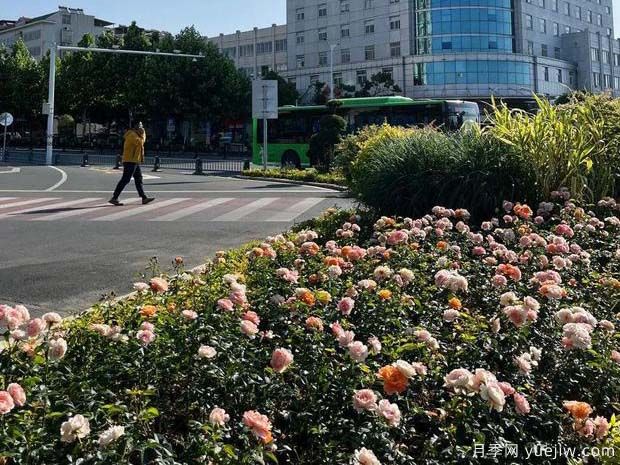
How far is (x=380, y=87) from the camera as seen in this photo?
2571 inches

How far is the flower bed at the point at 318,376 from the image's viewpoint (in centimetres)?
199

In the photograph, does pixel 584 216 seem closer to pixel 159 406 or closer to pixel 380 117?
pixel 159 406

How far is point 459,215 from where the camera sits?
5.93 m

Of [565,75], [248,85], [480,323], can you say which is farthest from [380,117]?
[565,75]

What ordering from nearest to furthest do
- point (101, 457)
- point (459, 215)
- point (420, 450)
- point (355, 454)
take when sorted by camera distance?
point (101, 457), point (355, 454), point (420, 450), point (459, 215)

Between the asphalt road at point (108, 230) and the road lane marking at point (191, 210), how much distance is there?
0.02 m

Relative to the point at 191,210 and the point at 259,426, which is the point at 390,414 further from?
the point at 191,210

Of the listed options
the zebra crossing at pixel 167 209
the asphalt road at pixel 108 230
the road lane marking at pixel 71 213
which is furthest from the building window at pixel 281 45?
the road lane marking at pixel 71 213

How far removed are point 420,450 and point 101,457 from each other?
3.43ft

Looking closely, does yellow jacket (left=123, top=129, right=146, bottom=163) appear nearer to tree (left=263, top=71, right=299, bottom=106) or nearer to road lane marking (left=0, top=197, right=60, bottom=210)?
road lane marking (left=0, top=197, right=60, bottom=210)

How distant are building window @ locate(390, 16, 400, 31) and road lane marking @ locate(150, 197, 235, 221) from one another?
182 feet

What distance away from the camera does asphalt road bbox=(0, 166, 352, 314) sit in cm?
608

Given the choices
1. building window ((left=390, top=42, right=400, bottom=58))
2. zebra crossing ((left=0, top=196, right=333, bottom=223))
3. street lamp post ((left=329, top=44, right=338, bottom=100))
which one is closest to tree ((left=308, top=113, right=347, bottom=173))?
zebra crossing ((left=0, top=196, right=333, bottom=223))

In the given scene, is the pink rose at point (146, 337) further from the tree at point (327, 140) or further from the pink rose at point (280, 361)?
the tree at point (327, 140)
